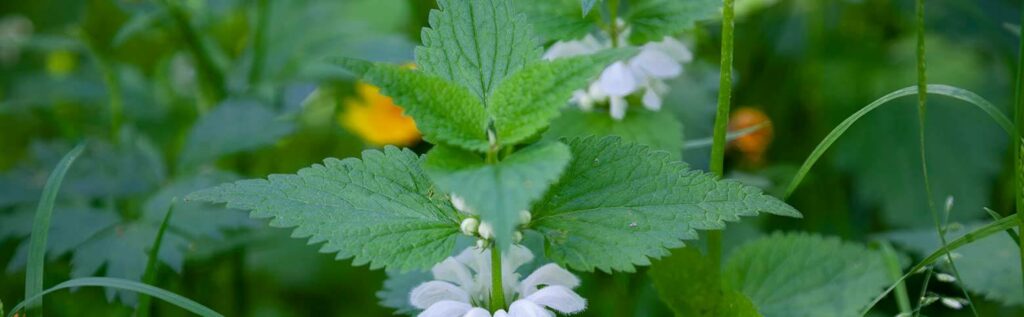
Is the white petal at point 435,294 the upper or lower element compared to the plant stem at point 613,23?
lower

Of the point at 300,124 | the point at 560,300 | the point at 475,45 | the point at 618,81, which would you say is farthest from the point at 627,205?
the point at 300,124

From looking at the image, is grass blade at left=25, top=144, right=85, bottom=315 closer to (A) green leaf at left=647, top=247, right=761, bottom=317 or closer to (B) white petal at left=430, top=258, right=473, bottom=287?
(B) white petal at left=430, top=258, right=473, bottom=287

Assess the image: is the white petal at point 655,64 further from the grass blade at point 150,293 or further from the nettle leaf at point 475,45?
the grass blade at point 150,293

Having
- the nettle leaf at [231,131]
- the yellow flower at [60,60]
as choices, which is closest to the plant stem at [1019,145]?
the nettle leaf at [231,131]

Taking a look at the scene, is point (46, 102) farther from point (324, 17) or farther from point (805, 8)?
point (805, 8)

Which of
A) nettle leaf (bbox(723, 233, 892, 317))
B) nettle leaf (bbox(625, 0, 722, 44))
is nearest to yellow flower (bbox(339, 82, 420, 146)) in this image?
nettle leaf (bbox(625, 0, 722, 44))

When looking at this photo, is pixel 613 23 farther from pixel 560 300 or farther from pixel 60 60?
pixel 60 60
